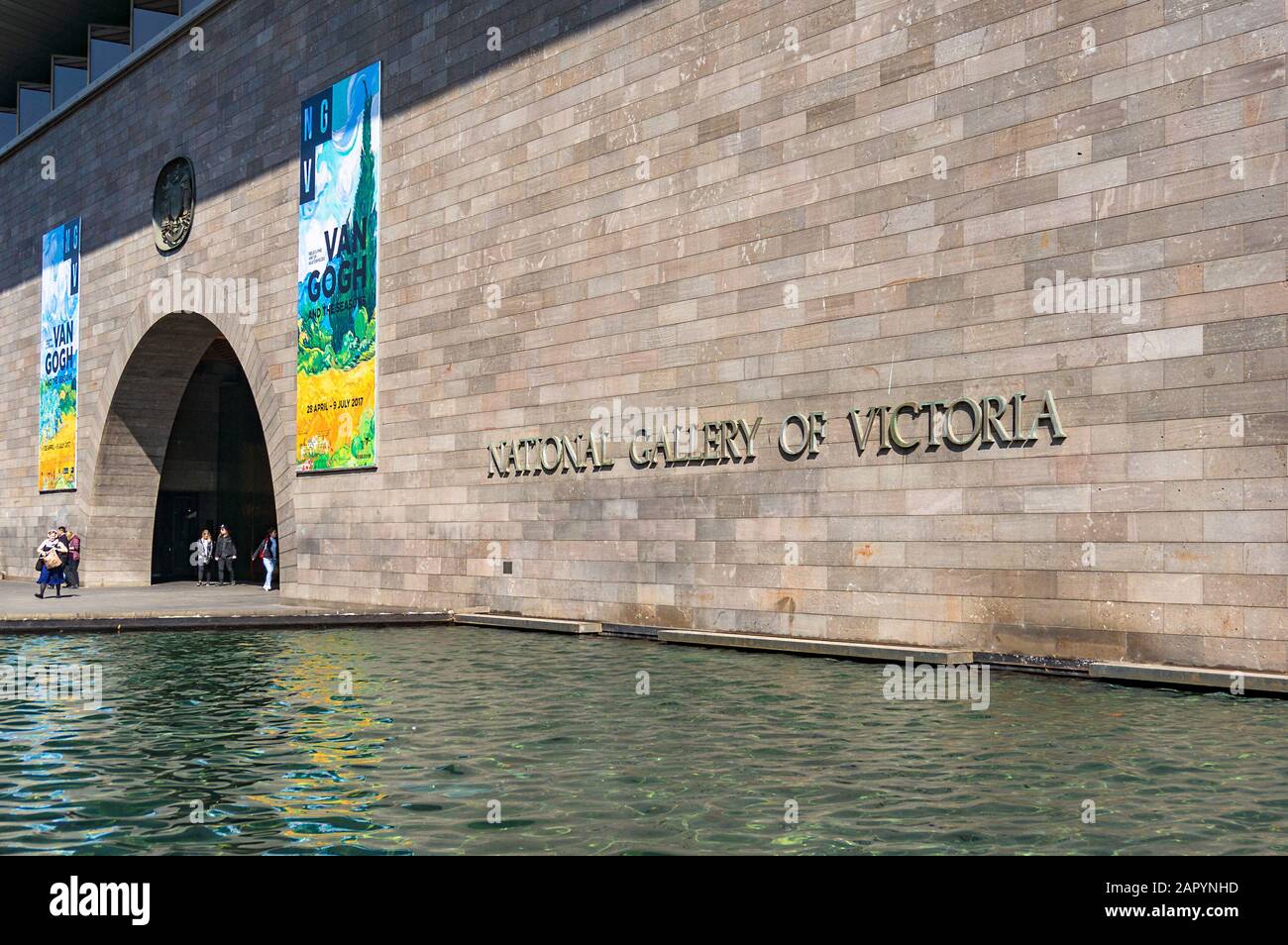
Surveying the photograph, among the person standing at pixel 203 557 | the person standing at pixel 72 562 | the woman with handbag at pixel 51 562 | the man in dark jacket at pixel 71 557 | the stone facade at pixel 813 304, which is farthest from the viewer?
the person standing at pixel 203 557

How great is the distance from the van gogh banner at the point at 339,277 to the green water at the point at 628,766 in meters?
11.9

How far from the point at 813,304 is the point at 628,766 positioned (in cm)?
974

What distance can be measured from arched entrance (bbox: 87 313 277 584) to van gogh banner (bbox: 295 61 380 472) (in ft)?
20.3

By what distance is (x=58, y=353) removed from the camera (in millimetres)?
37844

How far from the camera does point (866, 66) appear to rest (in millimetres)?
17406

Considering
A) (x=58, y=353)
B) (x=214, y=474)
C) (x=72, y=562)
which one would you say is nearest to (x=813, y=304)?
(x=72, y=562)

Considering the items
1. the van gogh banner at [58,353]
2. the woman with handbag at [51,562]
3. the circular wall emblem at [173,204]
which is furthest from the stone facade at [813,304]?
the van gogh banner at [58,353]

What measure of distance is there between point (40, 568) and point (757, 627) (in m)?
17.3

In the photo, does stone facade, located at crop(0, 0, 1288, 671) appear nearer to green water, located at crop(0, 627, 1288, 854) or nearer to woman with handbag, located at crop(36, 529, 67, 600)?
green water, located at crop(0, 627, 1288, 854)

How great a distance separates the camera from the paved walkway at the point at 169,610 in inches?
802

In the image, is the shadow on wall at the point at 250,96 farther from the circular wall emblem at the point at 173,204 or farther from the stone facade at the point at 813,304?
the circular wall emblem at the point at 173,204
